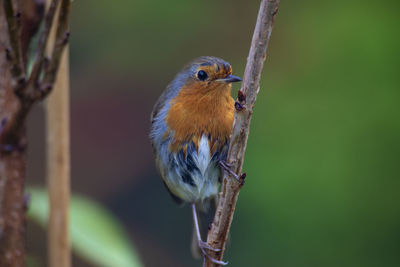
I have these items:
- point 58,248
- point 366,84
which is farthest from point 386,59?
point 58,248

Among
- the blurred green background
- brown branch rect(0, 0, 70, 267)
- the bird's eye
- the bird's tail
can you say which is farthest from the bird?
the blurred green background

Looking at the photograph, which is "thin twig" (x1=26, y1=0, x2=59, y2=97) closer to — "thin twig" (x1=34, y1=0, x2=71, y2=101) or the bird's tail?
"thin twig" (x1=34, y1=0, x2=71, y2=101)

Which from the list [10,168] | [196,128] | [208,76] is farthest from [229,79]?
[10,168]

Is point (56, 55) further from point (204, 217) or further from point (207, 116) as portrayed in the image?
point (204, 217)

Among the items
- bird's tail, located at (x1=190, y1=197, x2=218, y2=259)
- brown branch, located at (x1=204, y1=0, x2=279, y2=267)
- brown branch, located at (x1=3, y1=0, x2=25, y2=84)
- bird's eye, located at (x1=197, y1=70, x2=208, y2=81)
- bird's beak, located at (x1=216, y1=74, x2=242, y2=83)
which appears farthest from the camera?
bird's tail, located at (x1=190, y1=197, x2=218, y2=259)

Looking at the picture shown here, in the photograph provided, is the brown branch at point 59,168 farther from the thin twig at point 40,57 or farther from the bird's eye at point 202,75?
the bird's eye at point 202,75

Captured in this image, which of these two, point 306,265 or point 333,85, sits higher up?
point 333,85

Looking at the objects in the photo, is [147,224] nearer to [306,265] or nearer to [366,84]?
[306,265]
